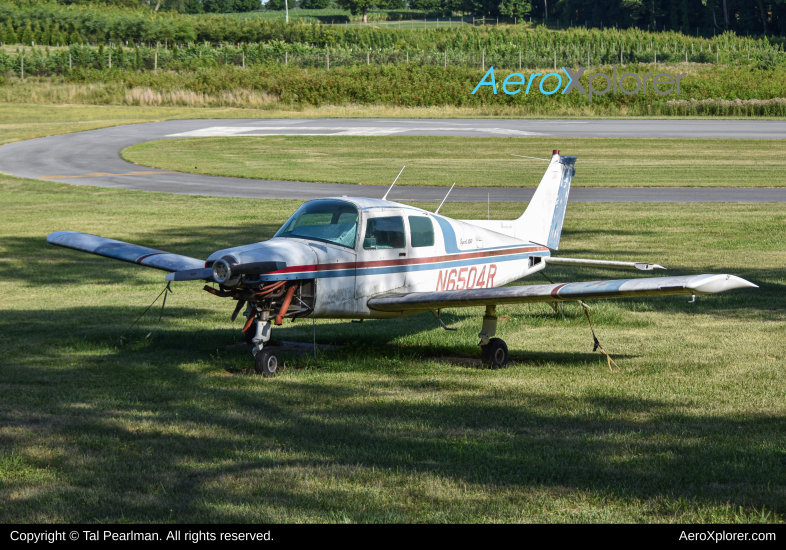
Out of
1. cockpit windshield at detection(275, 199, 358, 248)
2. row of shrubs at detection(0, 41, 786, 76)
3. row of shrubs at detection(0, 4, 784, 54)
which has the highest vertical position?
row of shrubs at detection(0, 4, 784, 54)

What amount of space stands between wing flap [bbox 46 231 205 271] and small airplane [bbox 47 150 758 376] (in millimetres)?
20

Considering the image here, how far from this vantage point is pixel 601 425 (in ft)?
25.7

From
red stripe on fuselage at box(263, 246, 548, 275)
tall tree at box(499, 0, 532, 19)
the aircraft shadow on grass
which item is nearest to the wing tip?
the aircraft shadow on grass

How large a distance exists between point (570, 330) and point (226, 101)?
57.4 meters

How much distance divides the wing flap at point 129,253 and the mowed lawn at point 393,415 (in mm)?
1127

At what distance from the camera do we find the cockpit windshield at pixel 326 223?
1044 cm

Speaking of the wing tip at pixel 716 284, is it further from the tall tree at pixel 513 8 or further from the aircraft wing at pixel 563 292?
the tall tree at pixel 513 8

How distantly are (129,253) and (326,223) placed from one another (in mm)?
3465

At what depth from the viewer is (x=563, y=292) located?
924 cm

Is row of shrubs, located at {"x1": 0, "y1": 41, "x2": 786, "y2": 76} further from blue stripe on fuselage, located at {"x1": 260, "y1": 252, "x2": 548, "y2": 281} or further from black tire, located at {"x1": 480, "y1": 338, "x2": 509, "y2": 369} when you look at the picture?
black tire, located at {"x1": 480, "y1": 338, "x2": 509, "y2": 369}

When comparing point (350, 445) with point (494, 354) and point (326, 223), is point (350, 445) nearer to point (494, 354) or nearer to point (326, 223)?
point (494, 354)

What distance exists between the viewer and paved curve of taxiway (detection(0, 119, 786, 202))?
30469mm

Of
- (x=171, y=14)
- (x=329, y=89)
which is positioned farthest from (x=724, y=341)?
(x=171, y=14)
